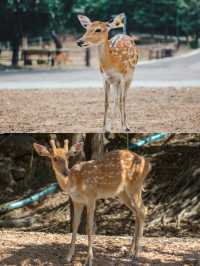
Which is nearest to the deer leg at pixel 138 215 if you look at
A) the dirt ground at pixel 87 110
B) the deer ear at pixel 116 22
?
the deer ear at pixel 116 22

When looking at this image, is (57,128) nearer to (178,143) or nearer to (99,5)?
(178,143)

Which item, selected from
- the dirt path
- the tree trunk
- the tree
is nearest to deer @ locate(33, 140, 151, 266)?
the dirt path

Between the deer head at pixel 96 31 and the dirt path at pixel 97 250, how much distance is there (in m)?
1.87

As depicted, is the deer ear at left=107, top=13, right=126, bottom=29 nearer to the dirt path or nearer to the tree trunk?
the dirt path

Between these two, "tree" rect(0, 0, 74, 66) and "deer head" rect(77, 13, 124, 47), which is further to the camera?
"tree" rect(0, 0, 74, 66)

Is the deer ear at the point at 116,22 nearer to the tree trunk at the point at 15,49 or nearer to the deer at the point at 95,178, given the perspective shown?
the deer at the point at 95,178

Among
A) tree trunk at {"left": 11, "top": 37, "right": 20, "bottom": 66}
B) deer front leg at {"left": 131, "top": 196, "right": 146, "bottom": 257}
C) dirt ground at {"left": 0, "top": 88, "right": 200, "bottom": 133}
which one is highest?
deer front leg at {"left": 131, "top": 196, "right": 146, "bottom": 257}

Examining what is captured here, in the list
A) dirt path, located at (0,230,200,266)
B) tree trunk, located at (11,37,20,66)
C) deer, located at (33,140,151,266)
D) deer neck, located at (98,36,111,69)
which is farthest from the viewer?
tree trunk, located at (11,37,20,66)

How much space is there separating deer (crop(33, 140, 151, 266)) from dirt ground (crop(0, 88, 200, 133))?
1.96 m

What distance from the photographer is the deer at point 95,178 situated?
507cm

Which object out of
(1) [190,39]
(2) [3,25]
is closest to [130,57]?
(1) [190,39]

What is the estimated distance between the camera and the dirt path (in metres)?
5.47

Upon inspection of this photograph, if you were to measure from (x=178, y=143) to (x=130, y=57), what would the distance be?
3.48 meters

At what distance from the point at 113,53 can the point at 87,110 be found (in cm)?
404
